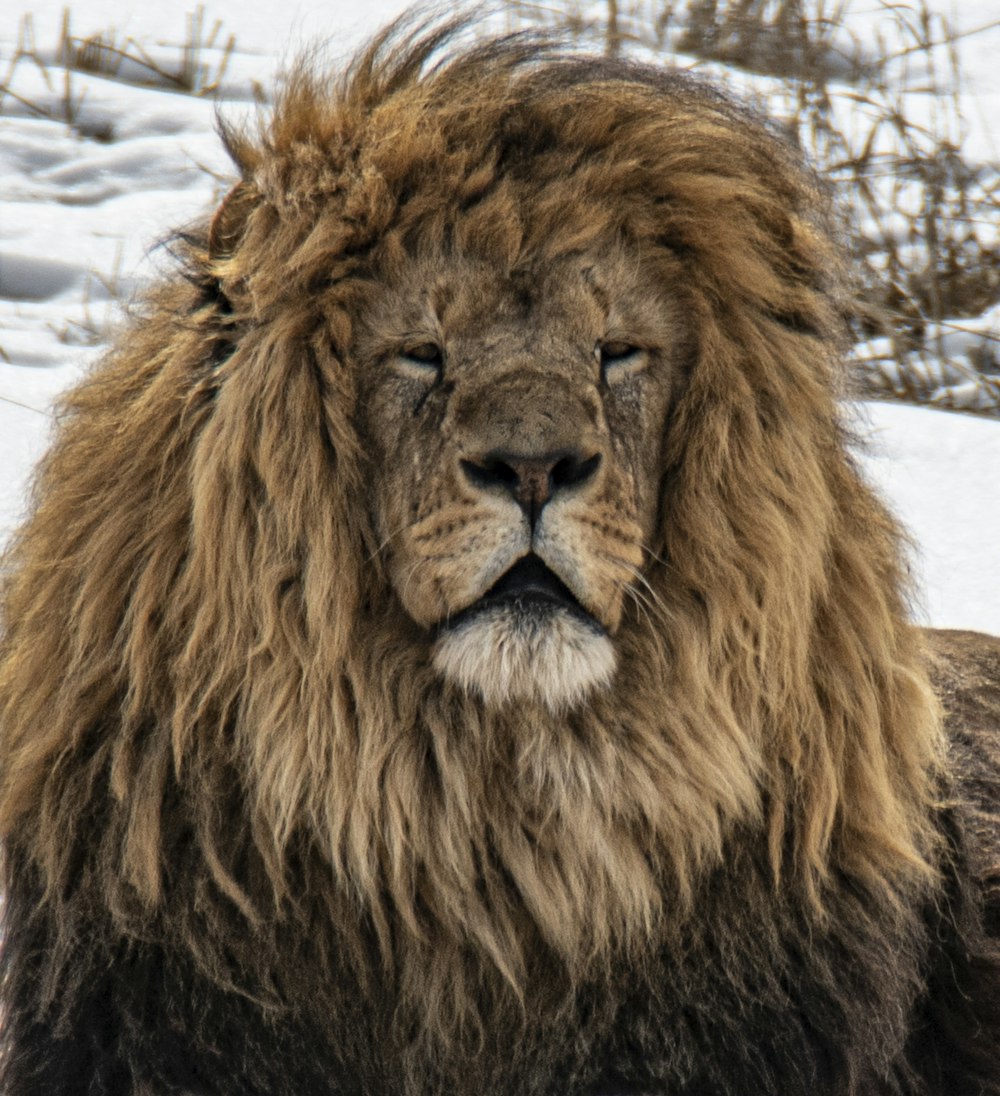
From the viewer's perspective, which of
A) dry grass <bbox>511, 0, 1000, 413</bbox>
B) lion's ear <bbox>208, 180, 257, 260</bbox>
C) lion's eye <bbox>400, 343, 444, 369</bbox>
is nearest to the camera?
lion's eye <bbox>400, 343, 444, 369</bbox>

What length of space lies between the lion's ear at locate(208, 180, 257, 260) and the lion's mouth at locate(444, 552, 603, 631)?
0.65 m

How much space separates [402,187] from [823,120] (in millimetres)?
3975

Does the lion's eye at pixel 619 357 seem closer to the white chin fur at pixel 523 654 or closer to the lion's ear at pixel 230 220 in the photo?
the white chin fur at pixel 523 654

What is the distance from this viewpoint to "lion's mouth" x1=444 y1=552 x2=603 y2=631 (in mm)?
2570

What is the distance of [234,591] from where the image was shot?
270cm

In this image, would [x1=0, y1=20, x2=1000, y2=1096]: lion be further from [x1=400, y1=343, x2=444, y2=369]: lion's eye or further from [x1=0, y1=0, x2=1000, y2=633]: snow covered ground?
[x1=0, y1=0, x2=1000, y2=633]: snow covered ground

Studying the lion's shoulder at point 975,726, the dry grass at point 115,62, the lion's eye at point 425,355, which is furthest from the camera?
the dry grass at point 115,62

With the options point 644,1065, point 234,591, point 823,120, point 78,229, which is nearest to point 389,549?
point 234,591

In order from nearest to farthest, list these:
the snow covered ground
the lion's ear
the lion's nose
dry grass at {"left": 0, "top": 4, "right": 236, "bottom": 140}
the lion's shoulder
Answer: the lion's nose
the lion's ear
the lion's shoulder
the snow covered ground
dry grass at {"left": 0, "top": 4, "right": 236, "bottom": 140}

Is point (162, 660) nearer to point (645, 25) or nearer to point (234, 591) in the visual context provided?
point (234, 591)

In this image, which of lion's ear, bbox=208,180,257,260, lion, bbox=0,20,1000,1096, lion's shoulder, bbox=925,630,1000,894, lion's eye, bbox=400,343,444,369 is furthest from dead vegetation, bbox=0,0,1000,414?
lion's eye, bbox=400,343,444,369

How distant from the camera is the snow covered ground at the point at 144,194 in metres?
4.78

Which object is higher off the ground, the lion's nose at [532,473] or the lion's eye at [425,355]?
the lion's eye at [425,355]

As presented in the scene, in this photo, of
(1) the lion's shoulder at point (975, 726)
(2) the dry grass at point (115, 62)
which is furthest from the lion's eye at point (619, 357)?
(2) the dry grass at point (115, 62)
